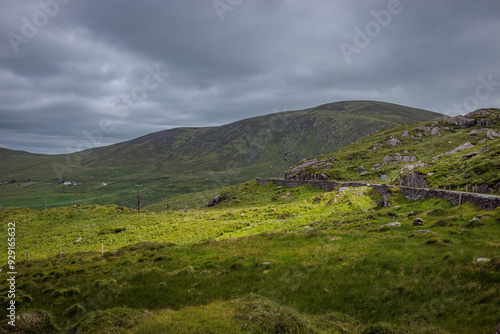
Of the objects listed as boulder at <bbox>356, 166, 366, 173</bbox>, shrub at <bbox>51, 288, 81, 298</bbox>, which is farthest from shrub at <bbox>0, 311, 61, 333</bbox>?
boulder at <bbox>356, 166, 366, 173</bbox>

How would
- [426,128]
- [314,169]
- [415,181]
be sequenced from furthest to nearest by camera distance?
[426,128] < [314,169] < [415,181]

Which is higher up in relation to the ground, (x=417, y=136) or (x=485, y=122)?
(x=485, y=122)

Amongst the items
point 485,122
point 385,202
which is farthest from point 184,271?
point 485,122

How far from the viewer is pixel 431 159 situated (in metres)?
76.6

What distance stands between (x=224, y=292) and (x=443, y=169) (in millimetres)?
57709

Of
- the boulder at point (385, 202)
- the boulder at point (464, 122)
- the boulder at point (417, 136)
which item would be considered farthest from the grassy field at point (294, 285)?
the boulder at point (464, 122)

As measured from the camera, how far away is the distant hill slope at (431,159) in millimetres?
44562

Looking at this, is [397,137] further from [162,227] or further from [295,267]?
[295,267]

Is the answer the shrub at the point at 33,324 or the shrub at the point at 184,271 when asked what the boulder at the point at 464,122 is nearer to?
the shrub at the point at 184,271

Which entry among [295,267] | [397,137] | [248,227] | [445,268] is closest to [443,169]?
[248,227]

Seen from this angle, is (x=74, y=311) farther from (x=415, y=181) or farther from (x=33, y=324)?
(x=415, y=181)

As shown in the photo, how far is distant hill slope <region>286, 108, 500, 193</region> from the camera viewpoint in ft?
146

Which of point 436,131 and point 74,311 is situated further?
point 436,131

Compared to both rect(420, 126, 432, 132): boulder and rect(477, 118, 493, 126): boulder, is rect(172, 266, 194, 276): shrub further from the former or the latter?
rect(477, 118, 493, 126): boulder
